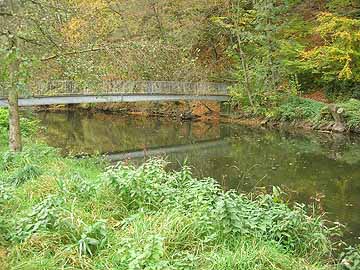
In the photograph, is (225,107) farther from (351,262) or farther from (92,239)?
(92,239)

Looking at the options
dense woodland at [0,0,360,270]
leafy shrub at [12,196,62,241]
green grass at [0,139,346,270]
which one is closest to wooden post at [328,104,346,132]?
dense woodland at [0,0,360,270]

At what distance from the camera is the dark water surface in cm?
1045

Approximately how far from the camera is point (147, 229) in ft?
15.7

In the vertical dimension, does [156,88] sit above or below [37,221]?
below

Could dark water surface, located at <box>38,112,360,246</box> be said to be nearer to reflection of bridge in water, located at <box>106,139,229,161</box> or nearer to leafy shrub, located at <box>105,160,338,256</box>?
reflection of bridge in water, located at <box>106,139,229,161</box>

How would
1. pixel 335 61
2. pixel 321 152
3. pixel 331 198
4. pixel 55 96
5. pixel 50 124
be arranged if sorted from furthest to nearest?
pixel 50 124 → pixel 335 61 → pixel 55 96 → pixel 321 152 → pixel 331 198

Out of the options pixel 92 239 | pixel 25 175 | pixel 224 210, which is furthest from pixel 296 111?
pixel 92 239

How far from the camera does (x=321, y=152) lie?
52.3 feet

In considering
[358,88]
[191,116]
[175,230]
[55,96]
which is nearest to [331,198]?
[175,230]

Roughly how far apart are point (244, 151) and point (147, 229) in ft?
39.5

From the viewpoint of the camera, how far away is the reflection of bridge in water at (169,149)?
16.3 metres

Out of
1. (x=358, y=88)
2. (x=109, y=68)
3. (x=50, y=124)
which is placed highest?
(x=109, y=68)

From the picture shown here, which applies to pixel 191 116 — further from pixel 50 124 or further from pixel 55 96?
pixel 55 96

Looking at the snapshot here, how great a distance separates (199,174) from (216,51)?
57.9 ft
